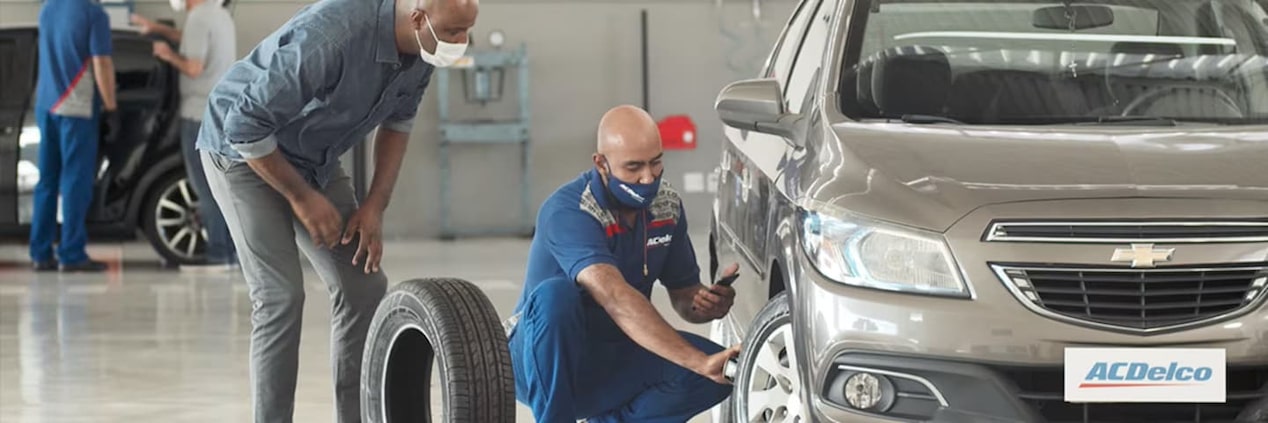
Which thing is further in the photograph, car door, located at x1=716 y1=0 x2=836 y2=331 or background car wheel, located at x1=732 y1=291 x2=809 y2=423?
car door, located at x1=716 y1=0 x2=836 y2=331

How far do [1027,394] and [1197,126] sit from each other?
0.84 m

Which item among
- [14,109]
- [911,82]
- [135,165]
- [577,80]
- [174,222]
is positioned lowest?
[174,222]

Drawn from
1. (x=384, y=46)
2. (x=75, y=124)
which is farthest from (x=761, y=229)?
(x=75, y=124)

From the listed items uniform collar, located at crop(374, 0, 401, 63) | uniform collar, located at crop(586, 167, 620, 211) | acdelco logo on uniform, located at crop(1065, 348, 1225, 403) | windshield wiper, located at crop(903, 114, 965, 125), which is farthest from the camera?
uniform collar, located at crop(586, 167, 620, 211)

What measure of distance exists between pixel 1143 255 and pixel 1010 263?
218mm

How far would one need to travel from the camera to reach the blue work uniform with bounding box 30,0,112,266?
361 inches

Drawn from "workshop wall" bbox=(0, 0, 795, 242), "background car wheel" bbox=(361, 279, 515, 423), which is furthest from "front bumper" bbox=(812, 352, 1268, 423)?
"workshop wall" bbox=(0, 0, 795, 242)

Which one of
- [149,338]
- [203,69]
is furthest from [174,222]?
[149,338]

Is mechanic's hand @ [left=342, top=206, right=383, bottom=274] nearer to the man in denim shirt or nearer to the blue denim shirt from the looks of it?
the man in denim shirt

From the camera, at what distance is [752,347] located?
11.4 feet

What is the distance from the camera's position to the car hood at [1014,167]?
121 inches

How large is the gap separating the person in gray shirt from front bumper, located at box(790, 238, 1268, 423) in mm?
6487

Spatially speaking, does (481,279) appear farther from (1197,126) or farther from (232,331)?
(1197,126)

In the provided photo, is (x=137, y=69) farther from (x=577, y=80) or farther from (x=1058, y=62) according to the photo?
(x=1058, y=62)
